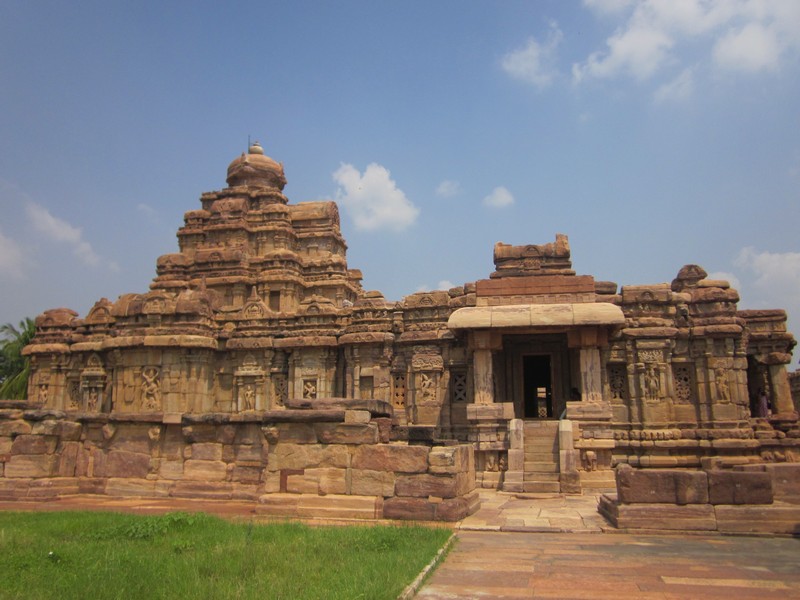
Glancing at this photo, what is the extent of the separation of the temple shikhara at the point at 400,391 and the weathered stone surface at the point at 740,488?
1.7 inches

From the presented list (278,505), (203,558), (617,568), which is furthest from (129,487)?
(617,568)

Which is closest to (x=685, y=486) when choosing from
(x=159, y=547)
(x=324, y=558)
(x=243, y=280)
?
(x=324, y=558)

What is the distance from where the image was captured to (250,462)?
37.6 feet

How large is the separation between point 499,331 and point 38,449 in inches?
387

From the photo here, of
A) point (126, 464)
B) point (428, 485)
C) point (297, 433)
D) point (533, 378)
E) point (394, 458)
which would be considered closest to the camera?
point (428, 485)

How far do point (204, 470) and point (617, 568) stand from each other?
25.1 ft

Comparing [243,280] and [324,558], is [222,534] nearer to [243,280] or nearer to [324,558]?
[324,558]

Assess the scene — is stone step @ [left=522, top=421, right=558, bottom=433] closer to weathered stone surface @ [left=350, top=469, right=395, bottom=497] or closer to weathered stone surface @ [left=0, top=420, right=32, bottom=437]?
weathered stone surface @ [left=350, top=469, right=395, bottom=497]

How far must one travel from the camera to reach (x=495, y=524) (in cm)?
901

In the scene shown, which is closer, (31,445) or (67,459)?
Result: (31,445)

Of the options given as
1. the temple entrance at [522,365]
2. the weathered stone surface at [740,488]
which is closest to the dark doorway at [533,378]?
the temple entrance at [522,365]

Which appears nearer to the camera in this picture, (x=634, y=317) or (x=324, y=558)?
(x=324, y=558)

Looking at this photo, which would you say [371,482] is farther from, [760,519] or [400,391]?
[400,391]

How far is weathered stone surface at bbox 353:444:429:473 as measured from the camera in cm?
943
